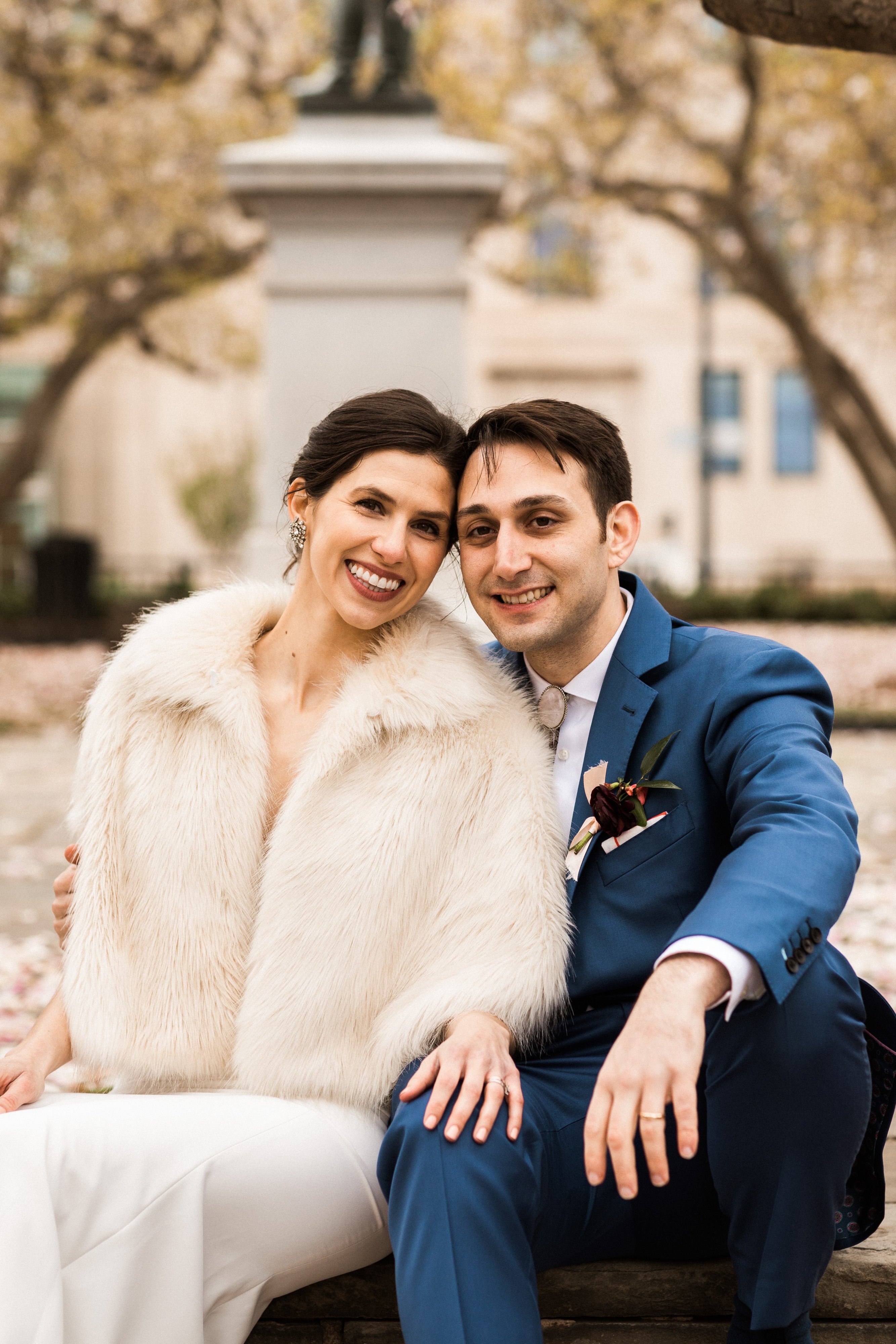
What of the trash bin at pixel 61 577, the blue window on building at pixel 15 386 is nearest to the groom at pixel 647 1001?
the trash bin at pixel 61 577

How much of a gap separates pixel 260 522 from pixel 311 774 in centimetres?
489

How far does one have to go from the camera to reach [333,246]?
689 centimetres

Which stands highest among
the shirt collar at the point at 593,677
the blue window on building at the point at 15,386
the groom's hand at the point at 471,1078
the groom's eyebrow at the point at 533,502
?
the blue window on building at the point at 15,386

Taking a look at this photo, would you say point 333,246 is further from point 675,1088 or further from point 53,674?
point 53,674

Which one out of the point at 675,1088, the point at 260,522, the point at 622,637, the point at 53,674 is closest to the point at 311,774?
the point at 622,637

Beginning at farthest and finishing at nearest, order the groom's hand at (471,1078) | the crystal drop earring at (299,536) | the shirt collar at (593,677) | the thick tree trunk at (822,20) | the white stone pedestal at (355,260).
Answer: the white stone pedestal at (355,260) → the thick tree trunk at (822,20) → the crystal drop earring at (299,536) → the shirt collar at (593,677) → the groom's hand at (471,1078)

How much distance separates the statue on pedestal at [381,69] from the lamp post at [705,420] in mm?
12243

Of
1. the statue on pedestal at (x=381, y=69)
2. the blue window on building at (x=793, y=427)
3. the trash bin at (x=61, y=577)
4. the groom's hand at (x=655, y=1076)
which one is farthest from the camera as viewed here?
the blue window on building at (x=793, y=427)

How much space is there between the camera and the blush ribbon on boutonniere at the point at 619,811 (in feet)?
7.37

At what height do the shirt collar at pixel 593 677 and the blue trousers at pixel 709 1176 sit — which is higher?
the shirt collar at pixel 593 677

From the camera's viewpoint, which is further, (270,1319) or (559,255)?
(559,255)

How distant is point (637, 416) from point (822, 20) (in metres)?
27.4

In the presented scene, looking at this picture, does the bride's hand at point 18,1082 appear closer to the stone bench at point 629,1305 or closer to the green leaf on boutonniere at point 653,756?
the stone bench at point 629,1305

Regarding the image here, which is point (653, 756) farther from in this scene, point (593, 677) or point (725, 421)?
point (725, 421)
